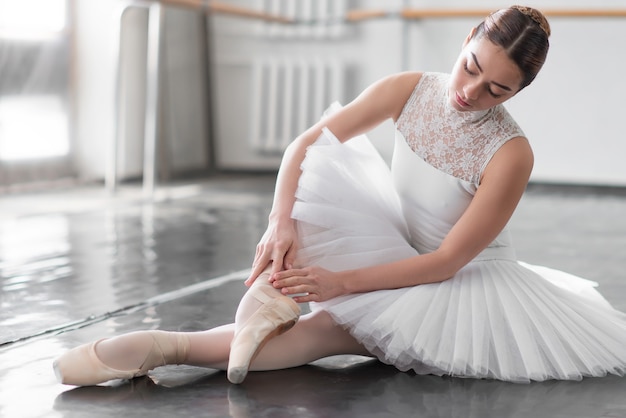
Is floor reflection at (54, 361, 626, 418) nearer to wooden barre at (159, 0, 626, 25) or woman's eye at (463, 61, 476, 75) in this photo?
woman's eye at (463, 61, 476, 75)

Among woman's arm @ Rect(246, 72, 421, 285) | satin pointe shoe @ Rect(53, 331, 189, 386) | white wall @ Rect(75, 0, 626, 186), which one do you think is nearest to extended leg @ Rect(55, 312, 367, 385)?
satin pointe shoe @ Rect(53, 331, 189, 386)

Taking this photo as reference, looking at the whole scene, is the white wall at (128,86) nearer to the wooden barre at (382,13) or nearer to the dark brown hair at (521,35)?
the wooden barre at (382,13)

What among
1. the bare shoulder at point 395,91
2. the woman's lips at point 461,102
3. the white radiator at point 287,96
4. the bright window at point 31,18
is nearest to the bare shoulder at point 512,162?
the woman's lips at point 461,102

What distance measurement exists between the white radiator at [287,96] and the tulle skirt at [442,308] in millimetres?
3558

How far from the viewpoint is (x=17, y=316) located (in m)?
1.92

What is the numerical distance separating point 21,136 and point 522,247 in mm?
2494

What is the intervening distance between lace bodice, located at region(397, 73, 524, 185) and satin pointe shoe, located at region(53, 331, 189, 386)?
0.54 metres

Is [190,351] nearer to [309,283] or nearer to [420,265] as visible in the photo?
[309,283]

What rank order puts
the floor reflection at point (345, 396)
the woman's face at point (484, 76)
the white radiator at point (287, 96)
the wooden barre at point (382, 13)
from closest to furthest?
the floor reflection at point (345, 396), the woman's face at point (484, 76), the wooden barre at point (382, 13), the white radiator at point (287, 96)

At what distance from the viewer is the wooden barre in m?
4.15

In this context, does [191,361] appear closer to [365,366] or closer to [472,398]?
[365,366]

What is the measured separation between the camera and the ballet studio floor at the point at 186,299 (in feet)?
→ 4.43

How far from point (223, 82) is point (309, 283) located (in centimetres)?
412

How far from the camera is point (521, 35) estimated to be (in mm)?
1422
